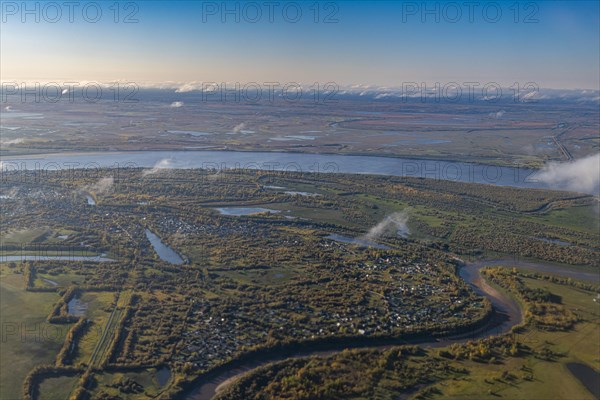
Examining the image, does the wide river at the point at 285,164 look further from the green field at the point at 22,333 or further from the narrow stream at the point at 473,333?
the green field at the point at 22,333

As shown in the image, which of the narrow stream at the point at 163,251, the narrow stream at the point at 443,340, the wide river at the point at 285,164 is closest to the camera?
the narrow stream at the point at 443,340

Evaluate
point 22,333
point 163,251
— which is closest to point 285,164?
point 163,251

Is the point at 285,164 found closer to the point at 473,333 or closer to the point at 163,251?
the point at 163,251

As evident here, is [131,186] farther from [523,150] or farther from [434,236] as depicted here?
[523,150]

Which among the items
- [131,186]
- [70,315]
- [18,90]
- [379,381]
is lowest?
[379,381]

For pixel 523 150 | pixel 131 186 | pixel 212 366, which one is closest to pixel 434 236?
pixel 212 366

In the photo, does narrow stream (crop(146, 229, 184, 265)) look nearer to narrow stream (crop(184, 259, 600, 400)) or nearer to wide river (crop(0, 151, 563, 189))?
narrow stream (crop(184, 259, 600, 400))

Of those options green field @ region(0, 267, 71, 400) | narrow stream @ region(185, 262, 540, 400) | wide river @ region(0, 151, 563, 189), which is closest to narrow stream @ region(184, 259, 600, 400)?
narrow stream @ region(185, 262, 540, 400)

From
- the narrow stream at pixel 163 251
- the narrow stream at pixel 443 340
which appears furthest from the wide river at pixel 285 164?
the narrow stream at pixel 443 340
